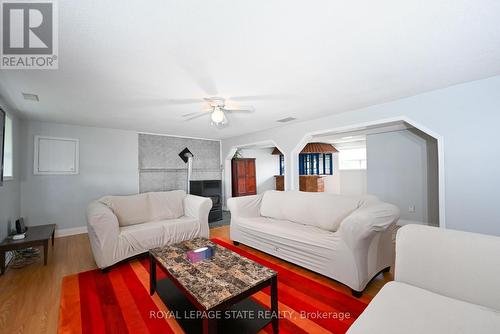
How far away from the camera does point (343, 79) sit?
223 cm

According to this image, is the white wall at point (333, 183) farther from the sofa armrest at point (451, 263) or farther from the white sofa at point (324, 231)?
the sofa armrest at point (451, 263)

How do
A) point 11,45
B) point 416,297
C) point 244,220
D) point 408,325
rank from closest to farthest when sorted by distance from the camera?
point 408,325 → point 416,297 → point 11,45 → point 244,220

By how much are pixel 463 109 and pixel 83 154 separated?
6.17m

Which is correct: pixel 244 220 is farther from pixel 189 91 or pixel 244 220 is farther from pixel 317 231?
pixel 189 91

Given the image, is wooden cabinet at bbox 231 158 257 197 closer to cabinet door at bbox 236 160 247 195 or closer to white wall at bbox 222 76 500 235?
cabinet door at bbox 236 160 247 195

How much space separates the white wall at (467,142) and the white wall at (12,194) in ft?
18.0

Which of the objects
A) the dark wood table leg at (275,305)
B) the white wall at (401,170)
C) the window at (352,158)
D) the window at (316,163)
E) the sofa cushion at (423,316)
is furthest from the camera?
the window at (316,163)

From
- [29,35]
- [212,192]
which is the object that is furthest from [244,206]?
[29,35]

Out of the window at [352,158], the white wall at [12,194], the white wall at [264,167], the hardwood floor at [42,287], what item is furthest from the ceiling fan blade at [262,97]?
the window at [352,158]

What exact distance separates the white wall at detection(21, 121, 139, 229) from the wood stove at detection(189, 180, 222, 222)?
1.34 meters

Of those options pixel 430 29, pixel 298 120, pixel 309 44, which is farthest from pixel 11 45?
pixel 298 120

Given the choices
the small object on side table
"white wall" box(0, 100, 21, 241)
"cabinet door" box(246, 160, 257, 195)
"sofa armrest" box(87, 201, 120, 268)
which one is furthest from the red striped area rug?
"cabinet door" box(246, 160, 257, 195)

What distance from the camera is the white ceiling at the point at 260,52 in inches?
48.8

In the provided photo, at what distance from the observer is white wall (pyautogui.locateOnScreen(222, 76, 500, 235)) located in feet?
7.52
